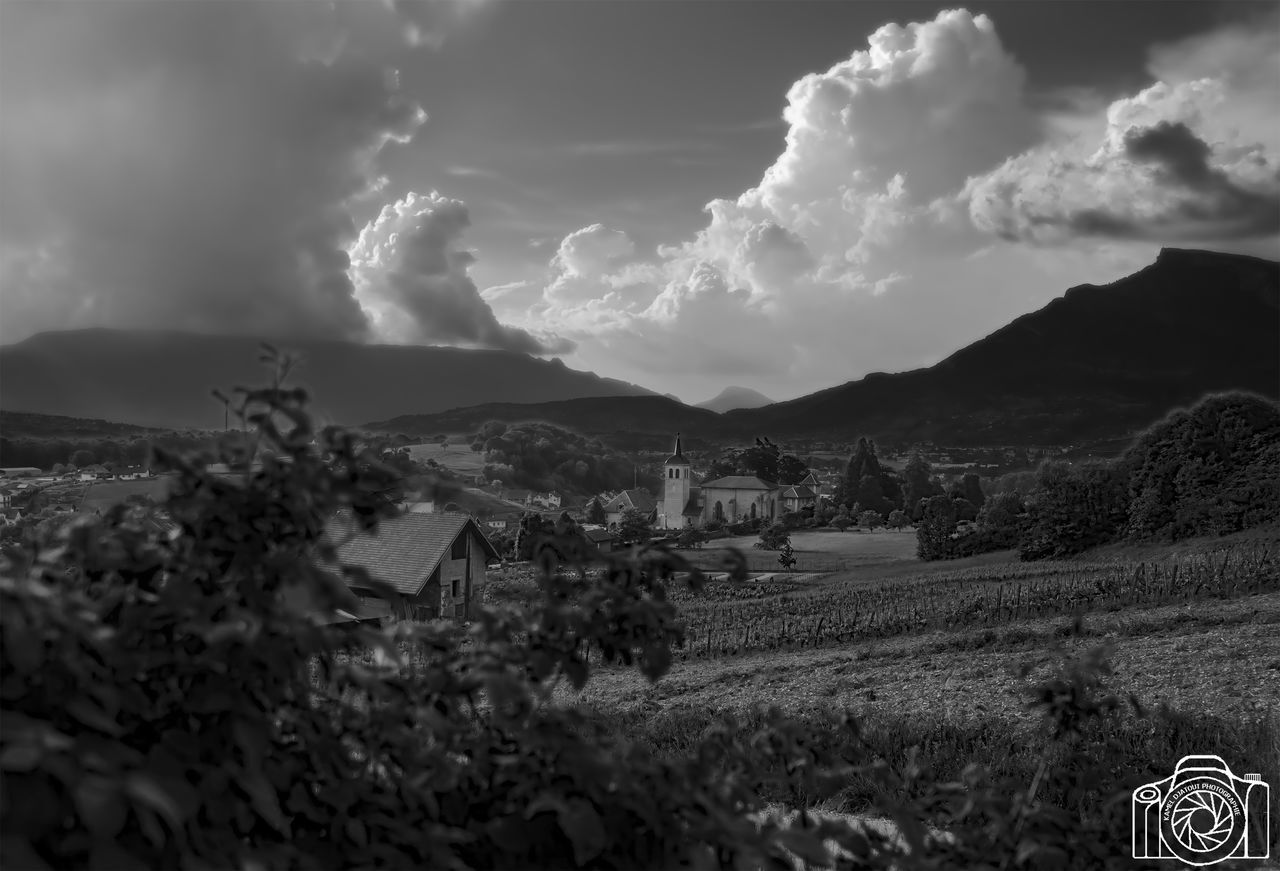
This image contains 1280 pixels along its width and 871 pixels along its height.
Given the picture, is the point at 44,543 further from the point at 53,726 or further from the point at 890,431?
the point at 890,431

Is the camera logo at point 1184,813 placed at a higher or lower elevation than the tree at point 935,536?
higher

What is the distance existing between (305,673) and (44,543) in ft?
1.67

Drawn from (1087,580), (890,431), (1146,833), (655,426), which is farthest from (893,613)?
(655,426)

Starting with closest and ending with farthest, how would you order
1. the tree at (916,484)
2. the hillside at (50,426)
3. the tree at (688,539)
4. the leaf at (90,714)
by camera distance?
1. the leaf at (90,714)
2. the tree at (688,539)
3. the hillside at (50,426)
4. the tree at (916,484)

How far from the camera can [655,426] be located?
101812 millimetres

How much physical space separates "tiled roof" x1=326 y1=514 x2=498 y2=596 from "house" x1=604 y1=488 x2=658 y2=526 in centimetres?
4939

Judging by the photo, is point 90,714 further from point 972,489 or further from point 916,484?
point 916,484

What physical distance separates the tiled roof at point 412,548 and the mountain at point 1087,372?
68284 mm

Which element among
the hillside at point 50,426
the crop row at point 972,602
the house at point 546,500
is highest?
the hillside at point 50,426

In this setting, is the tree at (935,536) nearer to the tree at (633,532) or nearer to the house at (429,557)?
the house at (429,557)

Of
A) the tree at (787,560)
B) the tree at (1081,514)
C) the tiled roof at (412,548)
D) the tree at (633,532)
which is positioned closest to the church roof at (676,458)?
the tree at (787,560)

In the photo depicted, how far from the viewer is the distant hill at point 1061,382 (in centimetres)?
8281

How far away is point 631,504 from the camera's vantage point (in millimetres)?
74938

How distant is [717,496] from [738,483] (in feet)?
7.49
